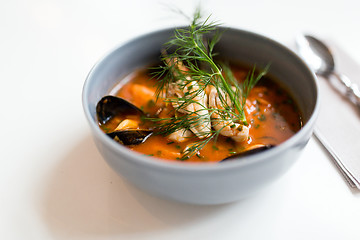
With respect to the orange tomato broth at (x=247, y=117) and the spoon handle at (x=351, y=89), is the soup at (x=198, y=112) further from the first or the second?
the spoon handle at (x=351, y=89)

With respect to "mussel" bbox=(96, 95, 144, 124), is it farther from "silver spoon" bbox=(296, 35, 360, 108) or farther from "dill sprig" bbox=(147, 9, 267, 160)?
"silver spoon" bbox=(296, 35, 360, 108)

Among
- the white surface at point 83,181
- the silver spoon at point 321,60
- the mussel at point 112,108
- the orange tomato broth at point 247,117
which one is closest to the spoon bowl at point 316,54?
the silver spoon at point 321,60

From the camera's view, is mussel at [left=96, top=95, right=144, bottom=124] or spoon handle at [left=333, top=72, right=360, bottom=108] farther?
spoon handle at [left=333, top=72, right=360, bottom=108]

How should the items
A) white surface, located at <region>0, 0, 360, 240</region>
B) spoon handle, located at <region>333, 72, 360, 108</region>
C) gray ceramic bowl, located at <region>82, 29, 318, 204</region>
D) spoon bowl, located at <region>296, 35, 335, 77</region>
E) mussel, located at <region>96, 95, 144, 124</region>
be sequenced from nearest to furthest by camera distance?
gray ceramic bowl, located at <region>82, 29, 318, 204</region>
white surface, located at <region>0, 0, 360, 240</region>
mussel, located at <region>96, 95, 144, 124</region>
spoon handle, located at <region>333, 72, 360, 108</region>
spoon bowl, located at <region>296, 35, 335, 77</region>

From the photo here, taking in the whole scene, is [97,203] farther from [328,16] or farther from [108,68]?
[328,16]

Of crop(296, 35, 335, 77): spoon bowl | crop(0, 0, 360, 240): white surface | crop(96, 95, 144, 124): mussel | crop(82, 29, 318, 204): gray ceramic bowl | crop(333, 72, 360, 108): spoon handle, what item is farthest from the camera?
crop(296, 35, 335, 77): spoon bowl

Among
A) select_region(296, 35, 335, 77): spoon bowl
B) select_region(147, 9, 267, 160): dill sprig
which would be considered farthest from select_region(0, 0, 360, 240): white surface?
select_region(147, 9, 267, 160): dill sprig

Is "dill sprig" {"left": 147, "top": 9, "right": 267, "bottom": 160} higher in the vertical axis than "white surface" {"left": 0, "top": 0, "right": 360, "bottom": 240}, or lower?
higher

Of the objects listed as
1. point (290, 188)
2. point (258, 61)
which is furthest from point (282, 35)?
point (290, 188)

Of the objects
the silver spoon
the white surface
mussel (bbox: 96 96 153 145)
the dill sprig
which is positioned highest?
the silver spoon
